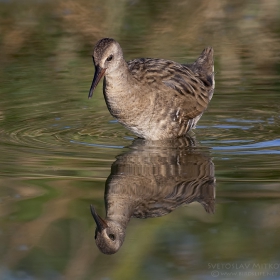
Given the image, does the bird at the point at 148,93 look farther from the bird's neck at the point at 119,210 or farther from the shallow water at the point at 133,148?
the bird's neck at the point at 119,210

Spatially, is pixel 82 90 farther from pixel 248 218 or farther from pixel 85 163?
pixel 248 218

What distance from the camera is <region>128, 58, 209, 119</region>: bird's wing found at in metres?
8.68

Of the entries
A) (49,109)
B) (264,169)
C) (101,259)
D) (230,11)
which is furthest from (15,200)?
(230,11)

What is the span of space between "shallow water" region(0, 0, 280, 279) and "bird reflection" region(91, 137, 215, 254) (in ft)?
0.11

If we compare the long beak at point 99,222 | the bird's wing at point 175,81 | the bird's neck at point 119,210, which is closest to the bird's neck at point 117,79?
the bird's wing at point 175,81

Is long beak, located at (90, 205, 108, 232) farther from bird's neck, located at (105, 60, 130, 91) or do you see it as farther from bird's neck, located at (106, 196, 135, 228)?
bird's neck, located at (105, 60, 130, 91)

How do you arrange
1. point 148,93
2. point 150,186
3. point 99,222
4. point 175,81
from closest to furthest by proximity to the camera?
point 99,222 < point 150,186 < point 148,93 < point 175,81

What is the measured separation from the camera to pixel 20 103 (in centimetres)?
988

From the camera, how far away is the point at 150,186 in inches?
267

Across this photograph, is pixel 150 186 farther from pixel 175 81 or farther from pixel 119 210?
pixel 175 81

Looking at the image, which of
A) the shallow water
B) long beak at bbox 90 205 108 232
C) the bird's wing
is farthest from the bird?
long beak at bbox 90 205 108 232

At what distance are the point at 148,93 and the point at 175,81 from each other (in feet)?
1.67

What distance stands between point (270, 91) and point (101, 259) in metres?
5.05

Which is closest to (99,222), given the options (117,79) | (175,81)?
(117,79)
